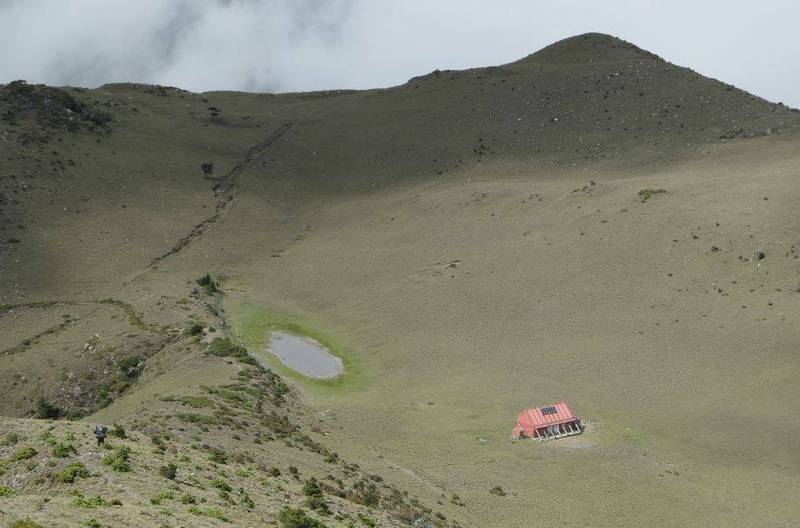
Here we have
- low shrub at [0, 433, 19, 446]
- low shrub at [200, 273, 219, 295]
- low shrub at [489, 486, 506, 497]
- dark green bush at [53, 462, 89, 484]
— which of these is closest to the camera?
dark green bush at [53, 462, 89, 484]

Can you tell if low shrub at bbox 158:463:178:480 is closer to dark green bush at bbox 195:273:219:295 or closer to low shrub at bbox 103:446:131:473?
low shrub at bbox 103:446:131:473

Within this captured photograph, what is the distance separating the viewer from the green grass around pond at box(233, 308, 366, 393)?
5519 centimetres

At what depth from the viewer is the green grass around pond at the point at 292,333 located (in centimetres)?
5519

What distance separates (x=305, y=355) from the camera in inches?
2376

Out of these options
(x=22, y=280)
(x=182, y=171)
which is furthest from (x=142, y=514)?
(x=182, y=171)

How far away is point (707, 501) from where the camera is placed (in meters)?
38.9

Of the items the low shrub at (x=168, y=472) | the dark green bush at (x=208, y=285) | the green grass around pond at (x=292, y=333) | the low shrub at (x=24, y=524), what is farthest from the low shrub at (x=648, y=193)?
the low shrub at (x=24, y=524)

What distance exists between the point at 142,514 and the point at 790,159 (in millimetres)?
72677

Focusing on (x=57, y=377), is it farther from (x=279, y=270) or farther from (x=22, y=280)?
(x=279, y=270)

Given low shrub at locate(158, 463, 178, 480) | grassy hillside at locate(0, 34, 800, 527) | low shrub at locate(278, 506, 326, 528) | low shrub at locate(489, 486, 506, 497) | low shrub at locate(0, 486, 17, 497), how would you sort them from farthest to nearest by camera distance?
low shrub at locate(489, 486, 506, 497) → grassy hillside at locate(0, 34, 800, 527) → low shrub at locate(158, 463, 178, 480) → low shrub at locate(278, 506, 326, 528) → low shrub at locate(0, 486, 17, 497)

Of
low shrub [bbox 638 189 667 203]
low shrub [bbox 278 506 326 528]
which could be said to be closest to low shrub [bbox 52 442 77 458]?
low shrub [bbox 278 506 326 528]

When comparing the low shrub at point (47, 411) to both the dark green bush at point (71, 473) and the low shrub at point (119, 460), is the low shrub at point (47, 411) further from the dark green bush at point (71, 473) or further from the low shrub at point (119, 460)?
the dark green bush at point (71, 473)

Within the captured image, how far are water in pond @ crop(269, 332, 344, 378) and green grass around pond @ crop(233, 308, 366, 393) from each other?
1.43 feet

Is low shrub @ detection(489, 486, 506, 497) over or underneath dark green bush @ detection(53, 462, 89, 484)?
underneath
